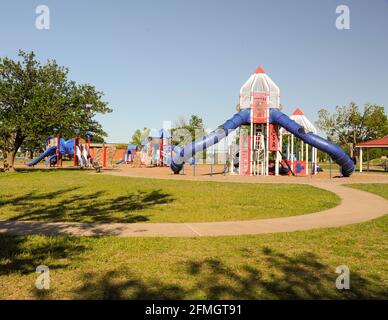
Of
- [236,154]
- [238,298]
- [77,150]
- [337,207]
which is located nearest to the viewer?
[238,298]

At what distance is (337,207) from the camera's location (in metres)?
11.8

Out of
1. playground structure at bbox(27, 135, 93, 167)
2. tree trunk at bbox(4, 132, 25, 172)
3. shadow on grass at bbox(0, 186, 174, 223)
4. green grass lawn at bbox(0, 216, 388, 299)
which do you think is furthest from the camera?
playground structure at bbox(27, 135, 93, 167)

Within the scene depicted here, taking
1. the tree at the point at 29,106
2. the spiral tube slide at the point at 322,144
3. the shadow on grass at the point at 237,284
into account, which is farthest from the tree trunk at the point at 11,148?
the shadow on grass at the point at 237,284

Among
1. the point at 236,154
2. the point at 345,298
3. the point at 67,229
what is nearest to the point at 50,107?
the point at 236,154

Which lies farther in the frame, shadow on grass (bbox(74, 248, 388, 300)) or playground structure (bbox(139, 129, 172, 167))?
playground structure (bbox(139, 129, 172, 167))

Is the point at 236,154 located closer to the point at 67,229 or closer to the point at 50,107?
the point at 50,107

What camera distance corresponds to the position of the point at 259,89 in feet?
97.3

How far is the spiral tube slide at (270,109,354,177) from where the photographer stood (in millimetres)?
26266

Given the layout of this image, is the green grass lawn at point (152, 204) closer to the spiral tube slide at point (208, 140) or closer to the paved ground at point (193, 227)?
the paved ground at point (193, 227)

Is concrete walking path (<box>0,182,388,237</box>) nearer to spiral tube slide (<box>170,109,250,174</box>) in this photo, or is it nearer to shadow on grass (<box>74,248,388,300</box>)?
shadow on grass (<box>74,248,388,300</box>)

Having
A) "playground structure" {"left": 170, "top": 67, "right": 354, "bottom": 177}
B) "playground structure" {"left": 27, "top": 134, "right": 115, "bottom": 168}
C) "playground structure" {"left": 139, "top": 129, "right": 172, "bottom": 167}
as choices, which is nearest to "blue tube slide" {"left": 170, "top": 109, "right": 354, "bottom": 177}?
"playground structure" {"left": 170, "top": 67, "right": 354, "bottom": 177}

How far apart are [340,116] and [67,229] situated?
62114 millimetres

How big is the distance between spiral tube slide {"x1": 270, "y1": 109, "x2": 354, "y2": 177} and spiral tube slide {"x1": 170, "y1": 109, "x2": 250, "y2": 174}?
295cm

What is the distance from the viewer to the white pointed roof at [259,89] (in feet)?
97.0
